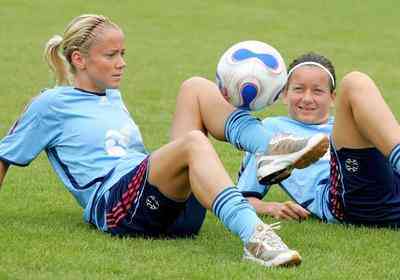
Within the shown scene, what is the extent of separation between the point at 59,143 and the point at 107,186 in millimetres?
503

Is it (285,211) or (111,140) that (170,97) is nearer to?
(285,211)

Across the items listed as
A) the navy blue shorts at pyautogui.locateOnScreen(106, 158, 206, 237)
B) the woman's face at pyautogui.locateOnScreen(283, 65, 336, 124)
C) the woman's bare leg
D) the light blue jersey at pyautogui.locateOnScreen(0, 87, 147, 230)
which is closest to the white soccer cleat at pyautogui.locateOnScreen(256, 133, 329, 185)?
the woman's bare leg

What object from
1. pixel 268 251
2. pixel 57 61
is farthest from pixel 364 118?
pixel 57 61

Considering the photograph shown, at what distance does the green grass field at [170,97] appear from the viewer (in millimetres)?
5789

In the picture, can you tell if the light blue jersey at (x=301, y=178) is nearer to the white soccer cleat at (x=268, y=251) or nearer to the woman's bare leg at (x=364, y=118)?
the woman's bare leg at (x=364, y=118)

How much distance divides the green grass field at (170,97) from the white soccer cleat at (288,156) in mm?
427

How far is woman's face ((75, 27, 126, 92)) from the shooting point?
6.95 m

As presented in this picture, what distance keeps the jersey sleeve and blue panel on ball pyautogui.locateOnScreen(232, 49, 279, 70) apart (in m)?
1.14

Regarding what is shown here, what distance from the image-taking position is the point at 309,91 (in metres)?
7.44

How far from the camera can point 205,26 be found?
21.6m

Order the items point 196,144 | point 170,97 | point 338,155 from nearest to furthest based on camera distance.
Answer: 1. point 196,144
2. point 338,155
3. point 170,97

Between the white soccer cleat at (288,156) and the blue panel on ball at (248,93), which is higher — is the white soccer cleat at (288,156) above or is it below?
below

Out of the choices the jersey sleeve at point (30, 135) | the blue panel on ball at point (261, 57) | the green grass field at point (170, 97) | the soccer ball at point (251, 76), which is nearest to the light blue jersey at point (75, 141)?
the jersey sleeve at point (30, 135)

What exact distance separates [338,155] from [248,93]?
62cm
